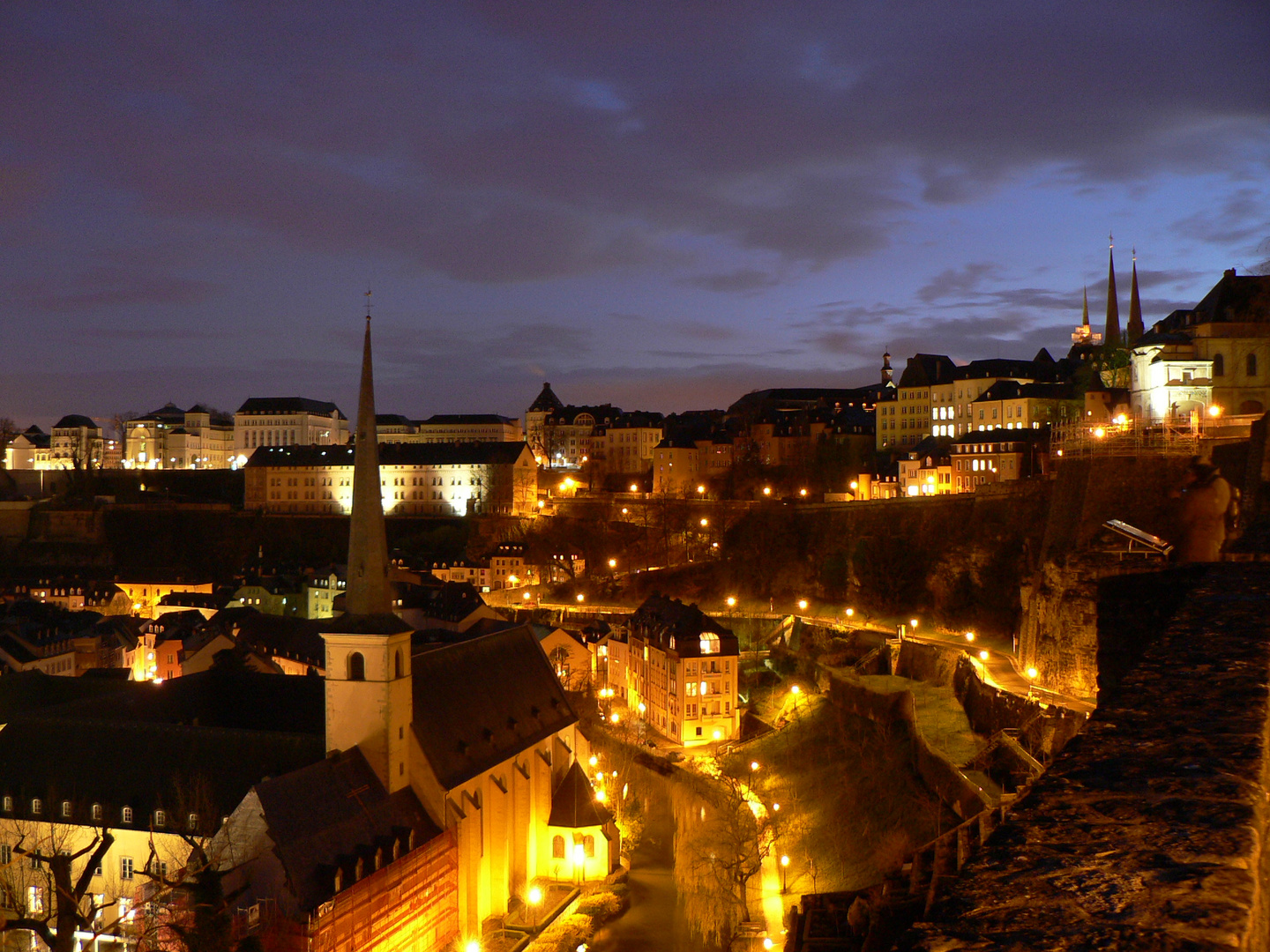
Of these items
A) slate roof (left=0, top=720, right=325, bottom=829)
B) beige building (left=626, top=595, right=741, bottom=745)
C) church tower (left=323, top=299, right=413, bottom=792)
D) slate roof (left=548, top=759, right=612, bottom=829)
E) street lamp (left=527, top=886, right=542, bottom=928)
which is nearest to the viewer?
church tower (left=323, top=299, right=413, bottom=792)

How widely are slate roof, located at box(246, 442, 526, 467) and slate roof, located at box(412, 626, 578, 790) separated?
232 ft

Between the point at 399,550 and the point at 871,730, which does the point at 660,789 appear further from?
the point at 399,550

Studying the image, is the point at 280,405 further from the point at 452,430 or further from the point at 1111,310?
the point at 1111,310

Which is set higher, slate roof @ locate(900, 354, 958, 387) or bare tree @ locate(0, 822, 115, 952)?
slate roof @ locate(900, 354, 958, 387)

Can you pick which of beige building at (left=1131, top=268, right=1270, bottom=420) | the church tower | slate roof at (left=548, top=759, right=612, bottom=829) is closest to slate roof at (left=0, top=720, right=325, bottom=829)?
the church tower

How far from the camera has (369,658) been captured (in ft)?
82.5

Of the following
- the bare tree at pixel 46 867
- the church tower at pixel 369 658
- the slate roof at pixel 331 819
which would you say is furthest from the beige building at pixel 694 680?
the bare tree at pixel 46 867

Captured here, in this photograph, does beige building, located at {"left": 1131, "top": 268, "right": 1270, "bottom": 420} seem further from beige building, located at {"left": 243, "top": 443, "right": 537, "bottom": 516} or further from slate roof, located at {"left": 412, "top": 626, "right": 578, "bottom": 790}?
beige building, located at {"left": 243, "top": 443, "right": 537, "bottom": 516}

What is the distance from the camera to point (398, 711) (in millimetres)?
25578

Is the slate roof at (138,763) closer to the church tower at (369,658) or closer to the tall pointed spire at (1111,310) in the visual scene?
the church tower at (369,658)

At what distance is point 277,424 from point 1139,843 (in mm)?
145160

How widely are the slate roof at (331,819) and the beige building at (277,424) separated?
119042mm

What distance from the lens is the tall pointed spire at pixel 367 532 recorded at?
85.2ft

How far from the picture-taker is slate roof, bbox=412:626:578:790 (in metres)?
27.7
